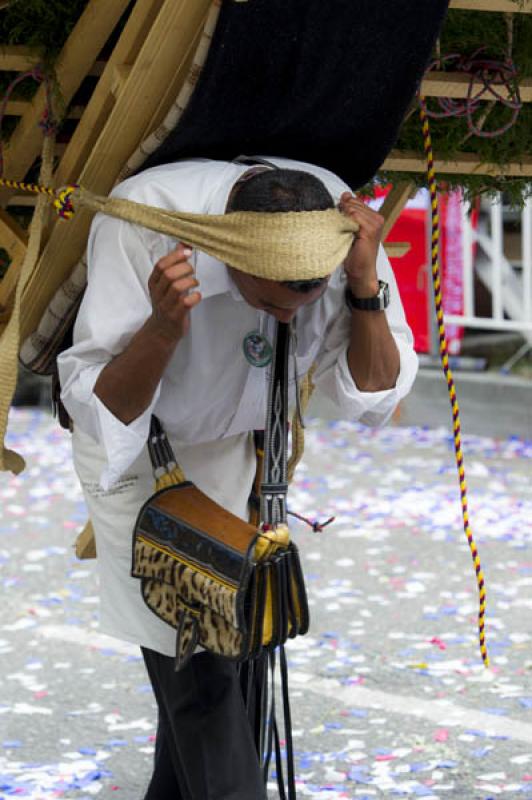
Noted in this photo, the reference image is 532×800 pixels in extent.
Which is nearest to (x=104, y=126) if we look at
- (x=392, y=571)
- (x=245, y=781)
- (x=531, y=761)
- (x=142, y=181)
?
(x=142, y=181)

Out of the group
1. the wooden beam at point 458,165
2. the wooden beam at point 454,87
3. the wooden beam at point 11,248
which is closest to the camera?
the wooden beam at point 454,87

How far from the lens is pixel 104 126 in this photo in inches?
104

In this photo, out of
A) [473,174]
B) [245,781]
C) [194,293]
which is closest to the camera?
[194,293]

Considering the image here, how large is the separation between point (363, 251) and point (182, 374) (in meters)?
0.41

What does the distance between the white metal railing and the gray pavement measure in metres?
1.37

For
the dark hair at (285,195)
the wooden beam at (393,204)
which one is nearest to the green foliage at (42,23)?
the dark hair at (285,195)

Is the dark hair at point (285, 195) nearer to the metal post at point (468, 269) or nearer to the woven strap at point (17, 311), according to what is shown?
the woven strap at point (17, 311)

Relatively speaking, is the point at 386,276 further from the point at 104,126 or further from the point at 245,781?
the point at 245,781

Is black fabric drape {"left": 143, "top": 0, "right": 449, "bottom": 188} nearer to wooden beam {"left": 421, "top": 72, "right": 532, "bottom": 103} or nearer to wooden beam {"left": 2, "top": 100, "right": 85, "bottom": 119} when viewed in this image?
wooden beam {"left": 421, "top": 72, "right": 532, "bottom": 103}

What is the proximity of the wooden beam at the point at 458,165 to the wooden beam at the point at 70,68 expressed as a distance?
0.71 metres

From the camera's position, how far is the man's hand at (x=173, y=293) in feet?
7.53

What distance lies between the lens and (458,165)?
124 inches

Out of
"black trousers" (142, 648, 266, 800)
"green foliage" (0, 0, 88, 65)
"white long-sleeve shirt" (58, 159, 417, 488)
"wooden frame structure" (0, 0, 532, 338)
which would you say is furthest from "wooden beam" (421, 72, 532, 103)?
"black trousers" (142, 648, 266, 800)

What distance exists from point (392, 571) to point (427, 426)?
3.10m
